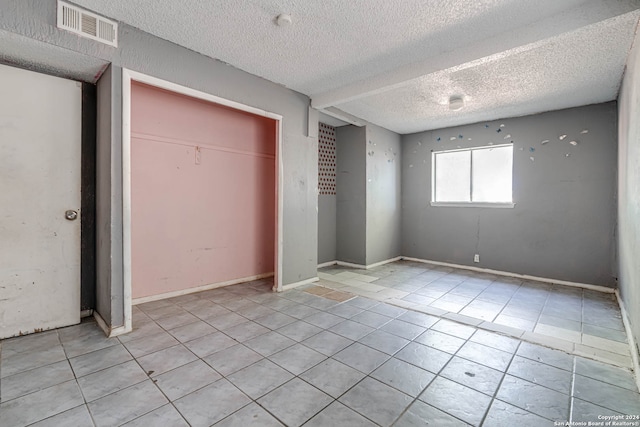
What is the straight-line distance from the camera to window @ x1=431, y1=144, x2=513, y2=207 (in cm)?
483

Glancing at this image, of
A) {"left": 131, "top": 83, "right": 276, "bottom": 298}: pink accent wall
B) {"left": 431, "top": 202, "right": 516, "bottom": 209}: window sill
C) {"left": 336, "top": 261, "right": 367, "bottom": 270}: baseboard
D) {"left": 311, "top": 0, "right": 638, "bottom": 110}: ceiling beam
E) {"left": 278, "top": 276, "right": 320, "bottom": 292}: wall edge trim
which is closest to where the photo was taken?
{"left": 311, "top": 0, "right": 638, "bottom": 110}: ceiling beam

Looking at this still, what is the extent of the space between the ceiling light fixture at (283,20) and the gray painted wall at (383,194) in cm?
295

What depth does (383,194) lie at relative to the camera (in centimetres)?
552

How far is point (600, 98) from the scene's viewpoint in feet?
12.5

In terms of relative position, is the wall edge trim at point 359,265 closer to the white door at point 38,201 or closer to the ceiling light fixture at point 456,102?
the ceiling light fixture at point 456,102

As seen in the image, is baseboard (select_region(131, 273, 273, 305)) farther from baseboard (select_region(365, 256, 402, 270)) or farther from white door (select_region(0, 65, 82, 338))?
baseboard (select_region(365, 256, 402, 270))

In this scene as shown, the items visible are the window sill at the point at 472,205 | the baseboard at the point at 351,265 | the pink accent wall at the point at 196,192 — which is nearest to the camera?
the pink accent wall at the point at 196,192

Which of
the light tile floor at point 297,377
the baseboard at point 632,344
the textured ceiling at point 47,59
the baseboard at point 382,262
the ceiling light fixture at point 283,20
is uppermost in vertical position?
the ceiling light fixture at point 283,20

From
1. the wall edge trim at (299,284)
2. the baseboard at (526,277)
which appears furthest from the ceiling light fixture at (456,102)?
the wall edge trim at (299,284)

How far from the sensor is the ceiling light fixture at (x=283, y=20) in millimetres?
2277

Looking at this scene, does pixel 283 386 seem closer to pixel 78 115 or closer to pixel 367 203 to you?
pixel 78 115

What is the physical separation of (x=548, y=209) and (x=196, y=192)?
4.96 m

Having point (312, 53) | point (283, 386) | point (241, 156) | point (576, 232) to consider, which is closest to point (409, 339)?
point (283, 386)

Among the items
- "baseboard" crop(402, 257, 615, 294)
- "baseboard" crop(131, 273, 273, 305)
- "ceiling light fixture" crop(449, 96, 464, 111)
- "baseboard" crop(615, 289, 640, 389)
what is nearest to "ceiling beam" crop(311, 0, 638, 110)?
"ceiling light fixture" crop(449, 96, 464, 111)
